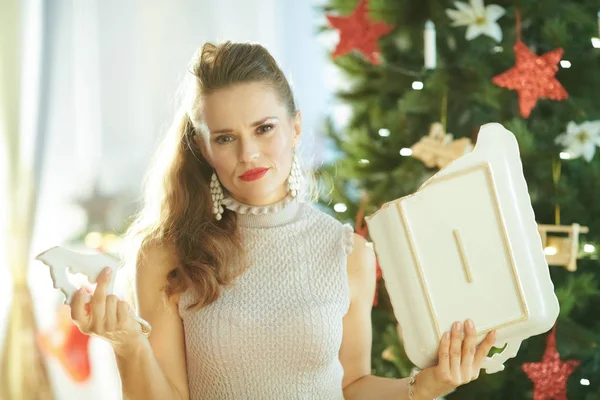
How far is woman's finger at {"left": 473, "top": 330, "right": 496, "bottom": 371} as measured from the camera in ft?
5.00

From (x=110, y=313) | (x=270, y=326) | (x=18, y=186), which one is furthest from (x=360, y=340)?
(x=18, y=186)

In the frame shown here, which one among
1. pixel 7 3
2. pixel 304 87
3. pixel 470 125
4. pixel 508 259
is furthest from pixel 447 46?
pixel 7 3

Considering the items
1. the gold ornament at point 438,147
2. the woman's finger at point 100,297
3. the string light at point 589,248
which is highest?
the woman's finger at point 100,297

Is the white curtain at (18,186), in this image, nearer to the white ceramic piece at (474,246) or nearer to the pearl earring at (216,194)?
the pearl earring at (216,194)

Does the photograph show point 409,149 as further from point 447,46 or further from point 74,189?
point 74,189

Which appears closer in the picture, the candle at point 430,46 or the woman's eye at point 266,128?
the woman's eye at point 266,128

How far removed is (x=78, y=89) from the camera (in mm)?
3521

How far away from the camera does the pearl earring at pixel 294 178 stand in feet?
6.06

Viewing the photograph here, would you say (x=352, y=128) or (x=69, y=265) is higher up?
(x=69, y=265)

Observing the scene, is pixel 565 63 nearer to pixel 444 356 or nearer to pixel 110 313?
pixel 444 356

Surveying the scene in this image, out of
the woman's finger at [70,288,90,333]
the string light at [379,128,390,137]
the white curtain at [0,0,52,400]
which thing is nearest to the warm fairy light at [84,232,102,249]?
the white curtain at [0,0,52,400]

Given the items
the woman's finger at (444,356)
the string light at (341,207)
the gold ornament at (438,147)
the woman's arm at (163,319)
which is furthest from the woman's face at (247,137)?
the string light at (341,207)

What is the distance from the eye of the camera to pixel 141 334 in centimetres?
159

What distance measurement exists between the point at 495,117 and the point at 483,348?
151 cm
